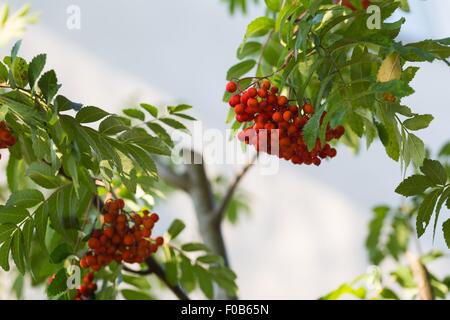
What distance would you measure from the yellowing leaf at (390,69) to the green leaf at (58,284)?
0.65 metres

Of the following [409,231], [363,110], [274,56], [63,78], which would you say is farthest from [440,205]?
[63,78]

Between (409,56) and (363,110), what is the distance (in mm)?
157

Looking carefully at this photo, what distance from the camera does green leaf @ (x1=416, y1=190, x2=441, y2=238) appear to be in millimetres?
1006

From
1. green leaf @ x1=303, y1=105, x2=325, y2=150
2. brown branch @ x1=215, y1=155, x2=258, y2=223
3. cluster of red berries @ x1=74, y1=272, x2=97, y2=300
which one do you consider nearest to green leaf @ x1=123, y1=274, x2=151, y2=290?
cluster of red berries @ x1=74, y1=272, x2=97, y2=300

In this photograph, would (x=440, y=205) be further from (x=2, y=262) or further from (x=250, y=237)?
(x=250, y=237)

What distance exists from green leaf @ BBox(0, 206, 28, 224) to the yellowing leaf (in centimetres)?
59

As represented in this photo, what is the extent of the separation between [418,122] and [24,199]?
2.03 feet

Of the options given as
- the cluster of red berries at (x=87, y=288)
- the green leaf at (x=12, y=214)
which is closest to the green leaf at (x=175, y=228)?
the cluster of red berries at (x=87, y=288)

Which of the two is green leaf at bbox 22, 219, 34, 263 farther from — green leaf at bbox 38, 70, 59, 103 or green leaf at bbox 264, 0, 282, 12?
green leaf at bbox 264, 0, 282, 12

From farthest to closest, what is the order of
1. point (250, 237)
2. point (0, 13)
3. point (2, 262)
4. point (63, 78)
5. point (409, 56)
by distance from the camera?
1. point (250, 237)
2. point (63, 78)
3. point (0, 13)
4. point (2, 262)
5. point (409, 56)

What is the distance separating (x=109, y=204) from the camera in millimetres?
1227

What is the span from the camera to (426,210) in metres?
1.01

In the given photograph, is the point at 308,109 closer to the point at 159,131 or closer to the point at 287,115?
the point at 287,115

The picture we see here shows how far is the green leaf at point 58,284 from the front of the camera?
1224mm
